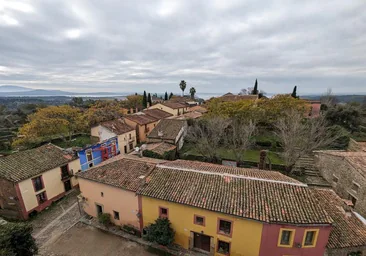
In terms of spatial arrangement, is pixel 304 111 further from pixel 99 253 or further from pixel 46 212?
pixel 46 212

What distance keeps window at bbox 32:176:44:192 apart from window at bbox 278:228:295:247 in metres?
22.2

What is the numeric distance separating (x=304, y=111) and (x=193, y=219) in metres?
27.5

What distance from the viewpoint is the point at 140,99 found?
248 ft

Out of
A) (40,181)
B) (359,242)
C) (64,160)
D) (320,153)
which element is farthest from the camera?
(320,153)

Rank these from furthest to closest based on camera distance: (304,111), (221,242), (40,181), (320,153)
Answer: (304,111), (320,153), (40,181), (221,242)

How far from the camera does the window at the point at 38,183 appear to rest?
1803 centimetres

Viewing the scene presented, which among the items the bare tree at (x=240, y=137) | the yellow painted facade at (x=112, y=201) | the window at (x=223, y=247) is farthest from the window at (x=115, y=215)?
the bare tree at (x=240, y=137)

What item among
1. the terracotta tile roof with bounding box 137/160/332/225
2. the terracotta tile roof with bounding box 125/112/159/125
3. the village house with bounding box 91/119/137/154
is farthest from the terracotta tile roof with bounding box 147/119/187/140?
the terracotta tile roof with bounding box 137/160/332/225

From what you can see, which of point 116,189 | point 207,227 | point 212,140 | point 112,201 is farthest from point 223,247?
point 212,140

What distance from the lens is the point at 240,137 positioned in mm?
25297

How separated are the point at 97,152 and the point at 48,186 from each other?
324 inches

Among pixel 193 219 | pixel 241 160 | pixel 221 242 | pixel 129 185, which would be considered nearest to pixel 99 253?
pixel 129 185

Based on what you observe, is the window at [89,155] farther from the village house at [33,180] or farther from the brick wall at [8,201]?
the brick wall at [8,201]

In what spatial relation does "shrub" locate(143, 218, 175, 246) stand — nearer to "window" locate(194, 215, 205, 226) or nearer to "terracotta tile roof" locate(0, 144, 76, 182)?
Answer: "window" locate(194, 215, 205, 226)
